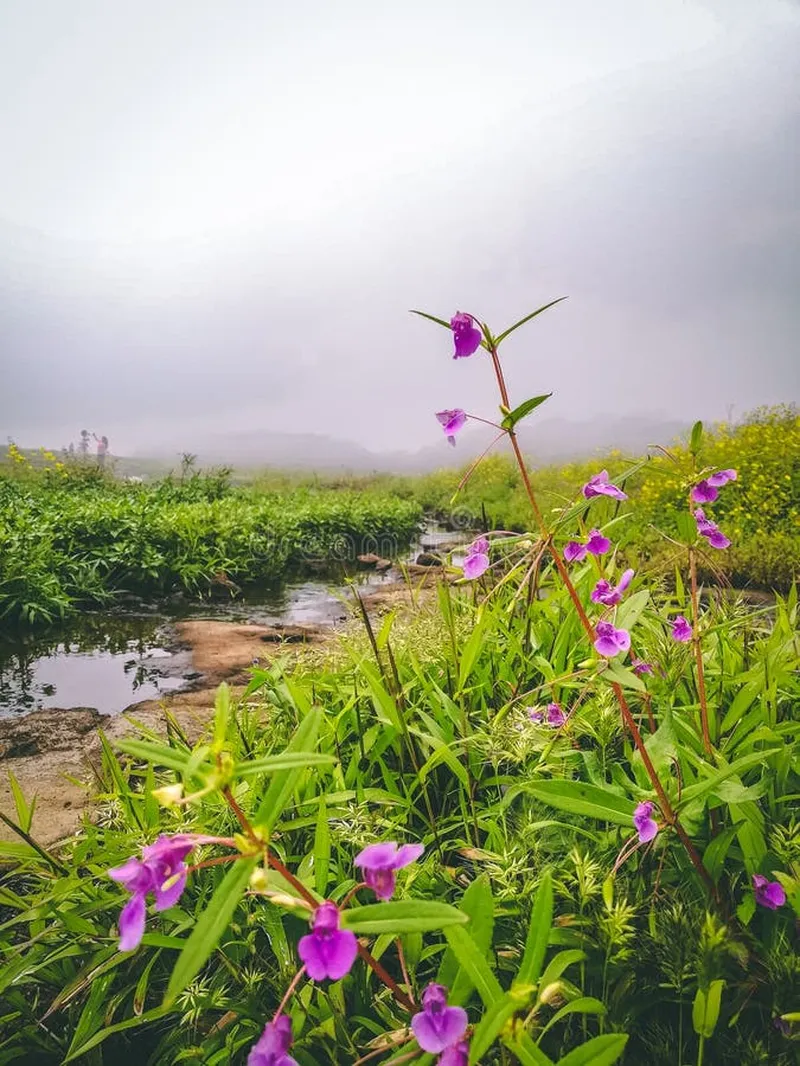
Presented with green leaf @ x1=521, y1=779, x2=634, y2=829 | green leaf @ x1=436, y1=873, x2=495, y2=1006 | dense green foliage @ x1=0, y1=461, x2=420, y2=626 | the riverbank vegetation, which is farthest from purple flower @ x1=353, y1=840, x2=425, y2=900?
dense green foliage @ x1=0, y1=461, x2=420, y2=626

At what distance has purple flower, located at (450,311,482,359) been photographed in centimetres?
90

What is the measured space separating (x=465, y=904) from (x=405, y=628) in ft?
4.90

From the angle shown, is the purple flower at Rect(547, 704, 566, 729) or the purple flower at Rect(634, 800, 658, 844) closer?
the purple flower at Rect(634, 800, 658, 844)

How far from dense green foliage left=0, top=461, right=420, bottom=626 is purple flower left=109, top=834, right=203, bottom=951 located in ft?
14.3

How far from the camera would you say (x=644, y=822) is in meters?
0.85

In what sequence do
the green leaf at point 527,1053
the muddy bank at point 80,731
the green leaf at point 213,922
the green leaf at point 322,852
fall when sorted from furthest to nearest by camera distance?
the muddy bank at point 80,731 → the green leaf at point 322,852 → the green leaf at point 527,1053 → the green leaf at point 213,922

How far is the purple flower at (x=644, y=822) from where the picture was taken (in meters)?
0.84

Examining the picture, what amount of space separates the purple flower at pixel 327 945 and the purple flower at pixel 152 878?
0.12 meters

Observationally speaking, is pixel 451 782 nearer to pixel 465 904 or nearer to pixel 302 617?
Answer: pixel 465 904

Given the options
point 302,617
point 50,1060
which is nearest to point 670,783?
point 50,1060

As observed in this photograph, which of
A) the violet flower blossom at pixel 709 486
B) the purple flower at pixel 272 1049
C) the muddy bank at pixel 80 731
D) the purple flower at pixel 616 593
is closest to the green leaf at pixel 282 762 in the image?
the purple flower at pixel 272 1049

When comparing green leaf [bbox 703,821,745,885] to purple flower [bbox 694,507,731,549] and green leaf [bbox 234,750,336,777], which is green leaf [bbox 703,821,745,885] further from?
green leaf [bbox 234,750,336,777]

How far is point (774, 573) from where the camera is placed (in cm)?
457

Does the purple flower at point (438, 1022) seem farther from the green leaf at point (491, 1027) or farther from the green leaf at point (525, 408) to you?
the green leaf at point (525, 408)
